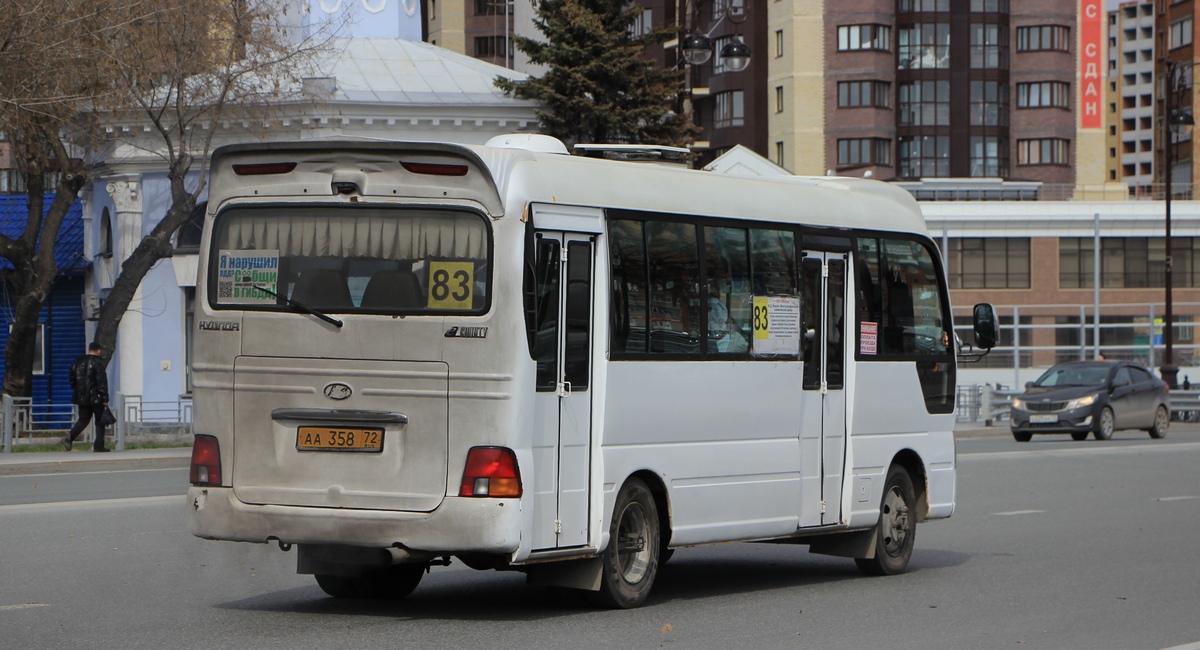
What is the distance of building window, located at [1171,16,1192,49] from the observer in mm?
111188

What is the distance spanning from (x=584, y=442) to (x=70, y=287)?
3561 centimetres

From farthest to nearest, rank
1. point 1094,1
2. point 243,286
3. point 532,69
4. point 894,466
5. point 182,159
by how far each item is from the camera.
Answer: point 1094,1 < point 532,69 < point 182,159 < point 894,466 < point 243,286

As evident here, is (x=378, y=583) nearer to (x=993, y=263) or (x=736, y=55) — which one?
(x=736, y=55)

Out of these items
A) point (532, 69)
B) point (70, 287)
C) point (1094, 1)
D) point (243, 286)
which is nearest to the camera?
point (243, 286)

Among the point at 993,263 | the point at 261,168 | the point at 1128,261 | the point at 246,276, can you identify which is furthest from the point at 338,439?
the point at 1128,261

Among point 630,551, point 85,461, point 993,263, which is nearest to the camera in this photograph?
point 630,551

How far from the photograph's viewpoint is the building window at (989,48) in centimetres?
8475

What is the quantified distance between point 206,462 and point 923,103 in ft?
257

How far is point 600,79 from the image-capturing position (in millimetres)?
42750

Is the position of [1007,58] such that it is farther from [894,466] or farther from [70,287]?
[894,466]

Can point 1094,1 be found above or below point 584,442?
above

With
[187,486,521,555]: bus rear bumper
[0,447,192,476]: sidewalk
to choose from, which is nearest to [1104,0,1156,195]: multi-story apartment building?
[0,447,192,476]: sidewalk

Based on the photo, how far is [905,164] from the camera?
85.8m

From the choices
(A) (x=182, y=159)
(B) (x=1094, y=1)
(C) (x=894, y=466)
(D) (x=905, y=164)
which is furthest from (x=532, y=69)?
(C) (x=894, y=466)
